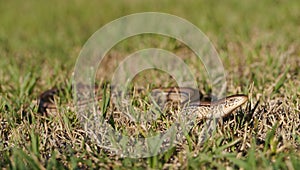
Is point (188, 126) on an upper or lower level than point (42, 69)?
lower

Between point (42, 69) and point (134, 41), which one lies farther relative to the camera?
point (134, 41)

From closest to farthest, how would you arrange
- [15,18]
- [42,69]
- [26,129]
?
1. [26,129]
2. [42,69]
3. [15,18]

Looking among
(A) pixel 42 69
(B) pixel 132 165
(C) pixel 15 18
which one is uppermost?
(C) pixel 15 18

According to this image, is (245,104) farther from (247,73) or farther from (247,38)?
(247,38)

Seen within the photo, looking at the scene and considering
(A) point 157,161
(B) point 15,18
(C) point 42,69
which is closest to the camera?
(A) point 157,161

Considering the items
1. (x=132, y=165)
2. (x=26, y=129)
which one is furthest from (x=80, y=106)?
(x=132, y=165)

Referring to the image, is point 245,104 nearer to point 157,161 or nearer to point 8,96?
point 157,161
